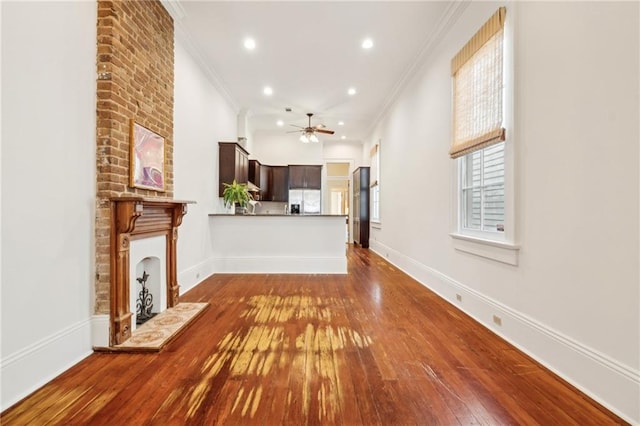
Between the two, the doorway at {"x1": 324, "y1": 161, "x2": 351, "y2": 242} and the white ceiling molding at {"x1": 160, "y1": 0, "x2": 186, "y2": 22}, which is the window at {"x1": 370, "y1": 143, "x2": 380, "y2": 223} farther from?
the white ceiling molding at {"x1": 160, "y1": 0, "x2": 186, "y2": 22}

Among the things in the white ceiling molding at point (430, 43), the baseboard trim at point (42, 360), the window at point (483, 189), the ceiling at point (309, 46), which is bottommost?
the baseboard trim at point (42, 360)

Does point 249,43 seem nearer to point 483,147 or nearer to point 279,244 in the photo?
point 279,244

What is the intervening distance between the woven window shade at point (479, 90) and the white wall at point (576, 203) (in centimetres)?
19

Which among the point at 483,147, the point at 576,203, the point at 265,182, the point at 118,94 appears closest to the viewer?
the point at 576,203

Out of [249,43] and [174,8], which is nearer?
[174,8]

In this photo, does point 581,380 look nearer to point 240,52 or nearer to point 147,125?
point 147,125

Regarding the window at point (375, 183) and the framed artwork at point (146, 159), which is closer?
the framed artwork at point (146, 159)

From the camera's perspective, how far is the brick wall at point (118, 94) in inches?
90.7

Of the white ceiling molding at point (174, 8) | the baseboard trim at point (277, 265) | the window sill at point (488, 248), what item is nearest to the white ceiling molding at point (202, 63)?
the white ceiling molding at point (174, 8)

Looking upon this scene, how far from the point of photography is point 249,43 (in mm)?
4055

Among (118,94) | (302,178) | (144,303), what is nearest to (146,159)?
(118,94)

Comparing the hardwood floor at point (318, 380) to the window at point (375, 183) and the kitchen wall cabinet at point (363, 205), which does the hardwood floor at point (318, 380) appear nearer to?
the window at point (375, 183)

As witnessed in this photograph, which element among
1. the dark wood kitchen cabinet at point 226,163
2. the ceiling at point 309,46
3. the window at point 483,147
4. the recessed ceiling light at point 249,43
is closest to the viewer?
the window at point 483,147

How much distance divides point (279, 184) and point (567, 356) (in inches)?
296
